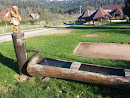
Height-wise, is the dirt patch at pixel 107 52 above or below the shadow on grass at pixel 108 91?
above

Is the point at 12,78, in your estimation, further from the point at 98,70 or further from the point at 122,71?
the point at 122,71

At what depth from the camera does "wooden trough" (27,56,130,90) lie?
3.25m

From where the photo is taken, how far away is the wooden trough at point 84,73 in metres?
3.25

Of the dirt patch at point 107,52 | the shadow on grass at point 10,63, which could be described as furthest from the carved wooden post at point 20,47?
the dirt patch at point 107,52

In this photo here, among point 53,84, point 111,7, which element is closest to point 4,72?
point 53,84

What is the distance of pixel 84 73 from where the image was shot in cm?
355

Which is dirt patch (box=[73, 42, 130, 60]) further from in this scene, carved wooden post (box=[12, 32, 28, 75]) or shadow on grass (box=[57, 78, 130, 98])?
carved wooden post (box=[12, 32, 28, 75])

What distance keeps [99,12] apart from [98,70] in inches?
868

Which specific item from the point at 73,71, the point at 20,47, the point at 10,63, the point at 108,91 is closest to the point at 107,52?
the point at 108,91

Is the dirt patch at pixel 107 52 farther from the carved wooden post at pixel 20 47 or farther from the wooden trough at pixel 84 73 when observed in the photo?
the carved wooden post at pixel 20 47

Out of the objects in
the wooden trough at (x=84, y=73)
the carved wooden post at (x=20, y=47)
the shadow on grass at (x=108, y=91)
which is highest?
the carved wooden post at (x=20, y=47)

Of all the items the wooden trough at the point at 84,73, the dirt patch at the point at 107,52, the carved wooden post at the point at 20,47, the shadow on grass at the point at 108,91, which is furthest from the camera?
the dirt patch at the point at 107,52

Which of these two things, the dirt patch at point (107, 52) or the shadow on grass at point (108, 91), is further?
the dirt patch at point (107, 52)

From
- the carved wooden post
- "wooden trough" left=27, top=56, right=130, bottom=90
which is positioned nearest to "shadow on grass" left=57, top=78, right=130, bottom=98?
"wooden trough" left=27, top=56, right=130, bottom=90
